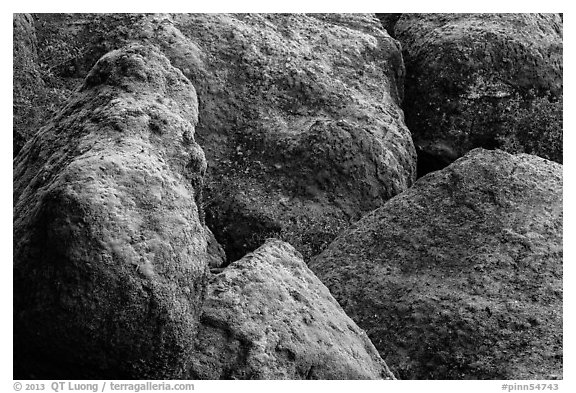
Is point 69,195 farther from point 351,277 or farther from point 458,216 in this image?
point 458,216

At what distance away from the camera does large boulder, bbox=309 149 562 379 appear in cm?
513

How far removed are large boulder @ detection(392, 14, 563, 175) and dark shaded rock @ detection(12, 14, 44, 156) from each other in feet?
8.36

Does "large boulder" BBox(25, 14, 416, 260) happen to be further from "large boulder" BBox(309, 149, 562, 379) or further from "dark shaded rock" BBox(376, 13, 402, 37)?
"dark shaded rock" BBox(376, 13, 402, 37)

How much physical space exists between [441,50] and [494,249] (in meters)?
2.12

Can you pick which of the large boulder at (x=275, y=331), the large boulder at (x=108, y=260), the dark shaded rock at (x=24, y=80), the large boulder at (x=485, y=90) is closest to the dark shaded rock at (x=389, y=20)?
the large boulder at (x=485, y=90)

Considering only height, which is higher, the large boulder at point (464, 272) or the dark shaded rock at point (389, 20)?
the dark shaded rock at point (389, 20)

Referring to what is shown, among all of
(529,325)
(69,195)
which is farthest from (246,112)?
(69,195)

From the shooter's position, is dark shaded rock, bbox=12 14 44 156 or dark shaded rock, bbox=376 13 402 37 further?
dark shaded rock, bbox=376 13 402 37

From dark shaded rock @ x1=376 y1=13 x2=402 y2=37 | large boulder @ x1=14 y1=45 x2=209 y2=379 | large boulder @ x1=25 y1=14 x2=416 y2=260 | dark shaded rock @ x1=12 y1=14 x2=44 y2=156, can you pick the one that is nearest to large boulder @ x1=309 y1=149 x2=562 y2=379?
large boulder @ x1=25 y1=14 x2=416 y2=260

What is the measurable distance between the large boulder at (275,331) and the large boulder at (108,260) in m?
0.19

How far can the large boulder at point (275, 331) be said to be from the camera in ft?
14.2

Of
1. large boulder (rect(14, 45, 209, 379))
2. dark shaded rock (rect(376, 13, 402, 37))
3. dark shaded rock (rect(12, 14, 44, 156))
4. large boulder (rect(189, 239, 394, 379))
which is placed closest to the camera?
large boulder (rect(14, 45, 209, 379))

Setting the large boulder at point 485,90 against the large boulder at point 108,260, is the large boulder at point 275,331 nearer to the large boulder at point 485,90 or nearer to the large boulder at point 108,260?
the large boulder at point 108,260

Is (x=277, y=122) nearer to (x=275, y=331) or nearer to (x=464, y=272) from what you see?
(x=464, y=272)
